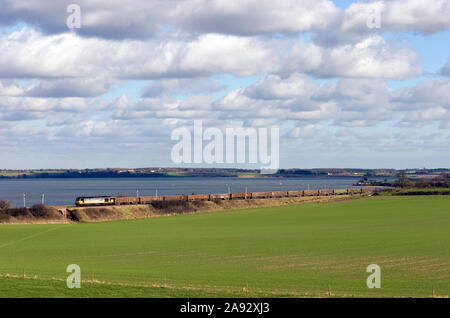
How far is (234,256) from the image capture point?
45.7 metres

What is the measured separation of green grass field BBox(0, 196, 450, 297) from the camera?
2919 centimetres

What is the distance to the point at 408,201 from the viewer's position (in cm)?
11388

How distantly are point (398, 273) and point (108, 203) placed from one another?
73.2m

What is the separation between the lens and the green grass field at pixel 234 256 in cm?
2919

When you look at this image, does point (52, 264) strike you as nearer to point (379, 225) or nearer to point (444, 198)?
point (379, 225)

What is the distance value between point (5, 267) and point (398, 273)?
77.9ft

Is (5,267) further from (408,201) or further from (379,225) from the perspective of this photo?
(408,201)

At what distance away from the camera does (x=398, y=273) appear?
117ft

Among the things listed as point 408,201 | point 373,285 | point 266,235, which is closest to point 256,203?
point 408,201
